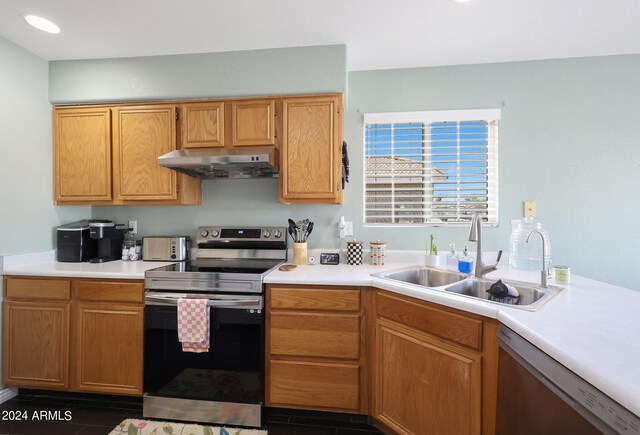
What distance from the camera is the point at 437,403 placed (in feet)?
4.64

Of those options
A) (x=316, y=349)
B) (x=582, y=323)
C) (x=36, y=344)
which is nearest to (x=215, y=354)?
(x=316, y=349)

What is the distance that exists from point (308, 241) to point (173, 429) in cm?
148

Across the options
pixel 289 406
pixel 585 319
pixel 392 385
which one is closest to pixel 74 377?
pixel 289 406

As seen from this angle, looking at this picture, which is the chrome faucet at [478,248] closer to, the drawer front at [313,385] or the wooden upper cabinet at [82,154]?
the drawer front at [313,385]

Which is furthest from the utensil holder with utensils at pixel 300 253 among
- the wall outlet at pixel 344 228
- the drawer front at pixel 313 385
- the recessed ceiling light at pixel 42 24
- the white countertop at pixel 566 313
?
the recessed ceiling light at pixel 42 24

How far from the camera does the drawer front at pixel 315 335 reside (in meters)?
1.79

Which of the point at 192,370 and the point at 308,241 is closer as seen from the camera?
the point at 192,370

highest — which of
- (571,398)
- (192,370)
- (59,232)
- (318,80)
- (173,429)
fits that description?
(318,80)

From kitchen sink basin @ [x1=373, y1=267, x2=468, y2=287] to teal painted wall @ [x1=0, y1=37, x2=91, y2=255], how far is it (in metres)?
2.51

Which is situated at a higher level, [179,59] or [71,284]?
[179,59]

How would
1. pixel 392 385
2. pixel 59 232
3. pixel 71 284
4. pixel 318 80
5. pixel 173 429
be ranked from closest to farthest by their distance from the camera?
pixel 392 385
pixel 173 429
pixel 71 284
pixel 318 80
pixel 59 232

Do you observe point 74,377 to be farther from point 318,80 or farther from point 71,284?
point 318,80

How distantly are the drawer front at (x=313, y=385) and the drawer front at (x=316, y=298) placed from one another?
34 centimetres

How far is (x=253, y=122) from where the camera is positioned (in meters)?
2.20
